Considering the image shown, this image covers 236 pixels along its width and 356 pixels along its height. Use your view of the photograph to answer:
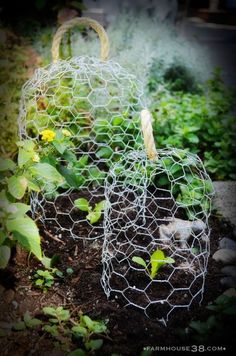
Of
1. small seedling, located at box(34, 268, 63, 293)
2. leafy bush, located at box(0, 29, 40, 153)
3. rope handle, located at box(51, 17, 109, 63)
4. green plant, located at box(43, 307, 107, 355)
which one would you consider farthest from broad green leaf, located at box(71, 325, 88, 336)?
rope handle, located at box(51, 17, 109, 63)

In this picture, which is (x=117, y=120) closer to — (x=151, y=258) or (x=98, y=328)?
(x=151, y=258)

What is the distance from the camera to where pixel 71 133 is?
227 centimetres

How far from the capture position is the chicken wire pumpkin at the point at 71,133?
1.88m

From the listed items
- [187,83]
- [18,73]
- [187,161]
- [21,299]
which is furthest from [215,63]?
[21,299]

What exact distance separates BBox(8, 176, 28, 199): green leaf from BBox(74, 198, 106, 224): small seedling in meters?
0.62

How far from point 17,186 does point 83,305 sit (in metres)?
0.55

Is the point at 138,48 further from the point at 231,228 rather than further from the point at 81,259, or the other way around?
the point at 81,259

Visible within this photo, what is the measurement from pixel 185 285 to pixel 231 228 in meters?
0.57

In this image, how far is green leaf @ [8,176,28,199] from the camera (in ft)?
4.75

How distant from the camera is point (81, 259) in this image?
1.91 metres

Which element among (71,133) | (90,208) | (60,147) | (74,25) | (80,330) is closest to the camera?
(80,330)

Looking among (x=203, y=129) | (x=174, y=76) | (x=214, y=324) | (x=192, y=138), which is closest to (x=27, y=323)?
(x=214, y=324)

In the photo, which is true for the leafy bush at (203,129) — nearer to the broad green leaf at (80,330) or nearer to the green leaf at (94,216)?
the green leaf at (94,216)

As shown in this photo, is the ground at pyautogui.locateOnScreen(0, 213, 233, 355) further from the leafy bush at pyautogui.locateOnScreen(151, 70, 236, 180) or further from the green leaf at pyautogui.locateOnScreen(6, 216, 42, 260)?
the leafy bush at pyautogui.locateOnScreen(151, 70, 236, 180)
